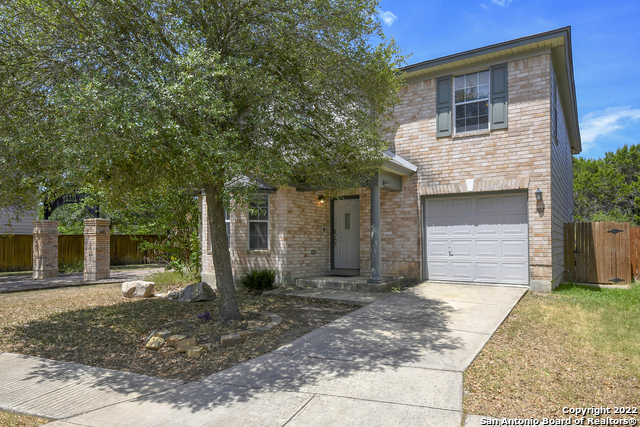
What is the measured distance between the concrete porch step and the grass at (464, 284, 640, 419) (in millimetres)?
3009

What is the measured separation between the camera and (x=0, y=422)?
3.75 metres

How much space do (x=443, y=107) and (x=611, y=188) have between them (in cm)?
2408

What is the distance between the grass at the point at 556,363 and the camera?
385 centimetres

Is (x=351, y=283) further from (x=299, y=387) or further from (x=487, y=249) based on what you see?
(x=299, y=387)

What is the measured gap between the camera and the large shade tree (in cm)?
511

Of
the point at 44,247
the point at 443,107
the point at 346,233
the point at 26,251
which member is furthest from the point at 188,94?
the point at 26,251

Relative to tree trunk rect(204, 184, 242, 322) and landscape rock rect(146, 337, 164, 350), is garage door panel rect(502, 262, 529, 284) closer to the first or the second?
tree trunk rect(204, 184, 242, 322)

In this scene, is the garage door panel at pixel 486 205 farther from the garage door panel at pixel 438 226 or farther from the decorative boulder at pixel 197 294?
the decorative boulder at pixel 197 294

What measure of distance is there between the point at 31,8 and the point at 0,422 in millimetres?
5300

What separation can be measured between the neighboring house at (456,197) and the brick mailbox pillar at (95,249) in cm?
522

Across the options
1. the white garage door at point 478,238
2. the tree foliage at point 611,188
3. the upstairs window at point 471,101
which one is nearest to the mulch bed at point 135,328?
the white garage door at point 478,238

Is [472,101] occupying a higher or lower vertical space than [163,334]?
higher

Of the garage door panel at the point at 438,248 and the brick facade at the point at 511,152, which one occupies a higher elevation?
the brick facade at the point at 511,152

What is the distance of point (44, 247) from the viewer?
15.0 meters
